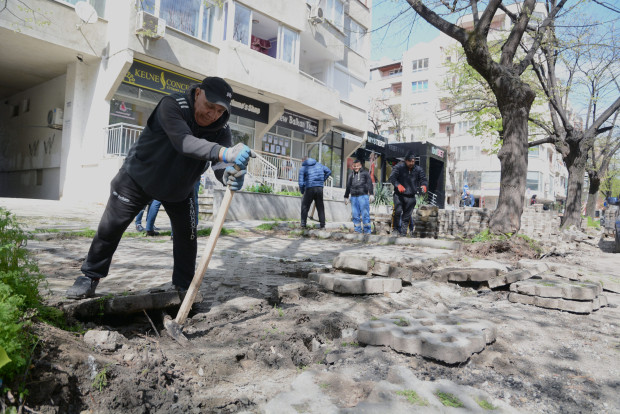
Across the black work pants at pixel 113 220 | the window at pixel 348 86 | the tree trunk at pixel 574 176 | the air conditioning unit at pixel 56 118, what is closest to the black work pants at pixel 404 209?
the black work pants at pixel 113 220

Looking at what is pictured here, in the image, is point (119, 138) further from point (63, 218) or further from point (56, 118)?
point (63, 218)

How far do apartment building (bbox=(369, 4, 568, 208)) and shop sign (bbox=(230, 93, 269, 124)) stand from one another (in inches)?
922

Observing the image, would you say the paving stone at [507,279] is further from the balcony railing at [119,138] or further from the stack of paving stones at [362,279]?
the balcony railing at [119,138]

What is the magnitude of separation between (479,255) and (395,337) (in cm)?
514

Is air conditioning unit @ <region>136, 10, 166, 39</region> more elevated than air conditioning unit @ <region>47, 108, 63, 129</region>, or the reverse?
air conditioning unit @ <region>136, 10, 166, 39</region>

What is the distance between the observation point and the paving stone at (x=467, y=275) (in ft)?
15.8

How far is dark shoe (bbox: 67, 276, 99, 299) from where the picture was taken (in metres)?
2.82

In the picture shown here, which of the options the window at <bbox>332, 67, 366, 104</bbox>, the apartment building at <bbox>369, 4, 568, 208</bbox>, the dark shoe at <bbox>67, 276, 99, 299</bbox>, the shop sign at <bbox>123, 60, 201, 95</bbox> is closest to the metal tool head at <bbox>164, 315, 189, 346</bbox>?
the dark shoe at <bbox>67, 276, 99, 299</bbox>

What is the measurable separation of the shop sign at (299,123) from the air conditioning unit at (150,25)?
7724 mm

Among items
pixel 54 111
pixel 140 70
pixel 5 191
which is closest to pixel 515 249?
pixel 140 70

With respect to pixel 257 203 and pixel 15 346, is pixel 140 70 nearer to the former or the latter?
pixel 257 203

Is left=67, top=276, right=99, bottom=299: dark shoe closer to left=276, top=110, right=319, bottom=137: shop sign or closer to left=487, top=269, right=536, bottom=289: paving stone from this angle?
left=487, top=269, right=536, bottom=289: paving stone

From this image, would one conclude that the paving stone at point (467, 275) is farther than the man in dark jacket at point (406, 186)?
No

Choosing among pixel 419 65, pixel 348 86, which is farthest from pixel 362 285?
pixel 419 65
